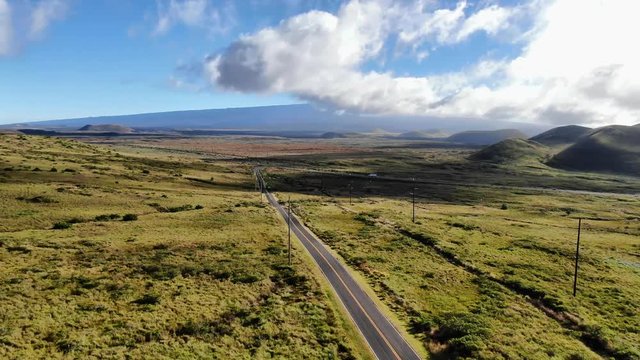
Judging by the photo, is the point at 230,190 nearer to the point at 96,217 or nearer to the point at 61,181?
the point at 61,181

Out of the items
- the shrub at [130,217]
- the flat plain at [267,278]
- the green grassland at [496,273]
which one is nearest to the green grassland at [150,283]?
the flat plain at [267,278]

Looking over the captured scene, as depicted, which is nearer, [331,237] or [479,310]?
[479,310]

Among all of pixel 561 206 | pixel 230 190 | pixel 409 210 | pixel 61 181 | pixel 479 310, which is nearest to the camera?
pixel 479 310

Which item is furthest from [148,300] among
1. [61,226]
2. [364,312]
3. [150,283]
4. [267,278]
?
[61,226]

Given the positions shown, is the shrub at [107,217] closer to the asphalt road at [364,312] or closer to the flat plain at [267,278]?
the flat plain at [267,278]

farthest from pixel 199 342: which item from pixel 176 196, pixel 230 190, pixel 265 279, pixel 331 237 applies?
pixel 230 190

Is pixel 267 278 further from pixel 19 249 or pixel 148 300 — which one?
pixel 19 249
